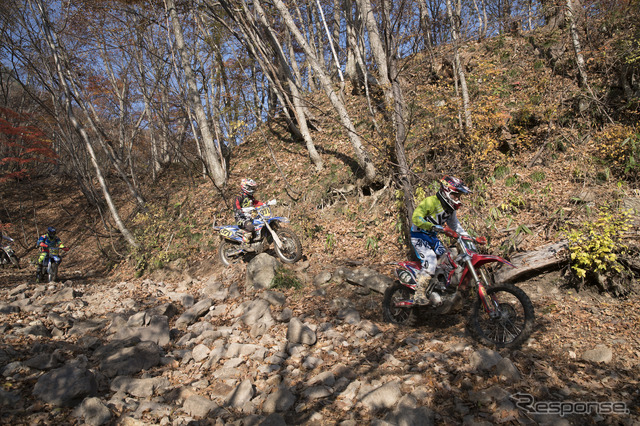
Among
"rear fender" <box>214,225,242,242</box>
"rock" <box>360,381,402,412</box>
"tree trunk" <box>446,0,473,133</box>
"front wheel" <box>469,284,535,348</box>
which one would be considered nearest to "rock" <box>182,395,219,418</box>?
"rock" <box>360,381,402,412</box>

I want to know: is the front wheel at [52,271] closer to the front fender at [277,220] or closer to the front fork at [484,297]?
the front fender at [277,220]

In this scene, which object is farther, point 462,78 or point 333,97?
point 462,78

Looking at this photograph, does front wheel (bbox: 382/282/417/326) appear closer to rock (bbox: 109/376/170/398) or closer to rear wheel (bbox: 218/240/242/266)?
rock (bbox: 109/376/170/398)

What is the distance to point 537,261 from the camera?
5340mm

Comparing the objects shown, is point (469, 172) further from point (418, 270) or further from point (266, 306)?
point (266, 306)

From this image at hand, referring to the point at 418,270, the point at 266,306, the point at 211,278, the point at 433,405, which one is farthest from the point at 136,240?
the point at 433,405

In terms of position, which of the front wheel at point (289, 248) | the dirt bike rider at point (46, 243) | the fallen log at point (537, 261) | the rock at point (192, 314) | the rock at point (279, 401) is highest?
the dirt bike rider at point (46, 243)

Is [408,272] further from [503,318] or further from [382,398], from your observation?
[382,398]

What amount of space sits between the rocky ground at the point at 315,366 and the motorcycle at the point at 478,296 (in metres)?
0.25

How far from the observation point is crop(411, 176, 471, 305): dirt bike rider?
15.5ft

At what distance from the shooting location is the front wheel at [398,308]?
5.17 m

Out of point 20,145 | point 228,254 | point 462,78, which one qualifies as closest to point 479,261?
point 228,254

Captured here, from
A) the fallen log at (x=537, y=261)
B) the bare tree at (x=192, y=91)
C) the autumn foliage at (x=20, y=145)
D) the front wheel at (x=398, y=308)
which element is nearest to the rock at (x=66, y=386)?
the front wheel at (x=398, y=308)

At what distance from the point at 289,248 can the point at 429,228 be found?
13.3 feet
